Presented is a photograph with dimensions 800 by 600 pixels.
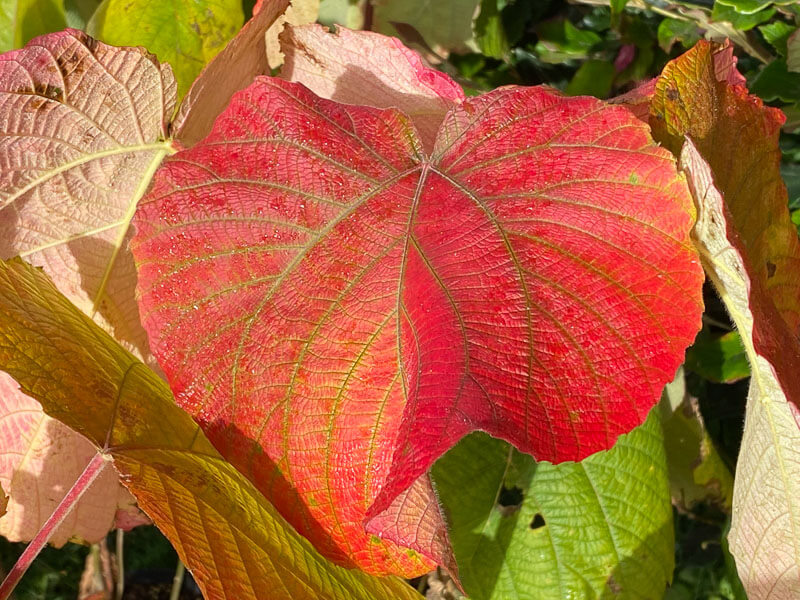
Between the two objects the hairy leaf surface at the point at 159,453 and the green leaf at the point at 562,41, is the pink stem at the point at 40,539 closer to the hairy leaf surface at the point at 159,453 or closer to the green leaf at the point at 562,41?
the hairy leaf surface at the point at 159,453

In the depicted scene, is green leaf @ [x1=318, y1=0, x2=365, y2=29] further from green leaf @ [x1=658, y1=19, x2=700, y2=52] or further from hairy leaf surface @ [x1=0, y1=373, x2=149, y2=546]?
hairy leaf surface @ [x1=0, y1=373, x2=149, y2=546]

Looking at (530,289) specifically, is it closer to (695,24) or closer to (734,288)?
(734,288)

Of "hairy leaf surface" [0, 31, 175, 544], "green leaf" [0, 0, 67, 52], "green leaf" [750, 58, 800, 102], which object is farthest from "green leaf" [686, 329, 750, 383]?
"green leaf" [0, 0, 67, 52]

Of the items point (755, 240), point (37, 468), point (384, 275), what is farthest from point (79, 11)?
point (755, 240)

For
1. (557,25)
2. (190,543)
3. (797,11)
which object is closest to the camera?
(190,543)

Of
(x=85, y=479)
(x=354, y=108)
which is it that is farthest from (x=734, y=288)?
(x=85, y=479)

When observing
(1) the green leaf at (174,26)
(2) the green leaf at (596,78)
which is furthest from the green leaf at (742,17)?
(1) the green leaf at (174,26)

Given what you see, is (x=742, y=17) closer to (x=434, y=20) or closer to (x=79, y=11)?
(x=434, y=20)
